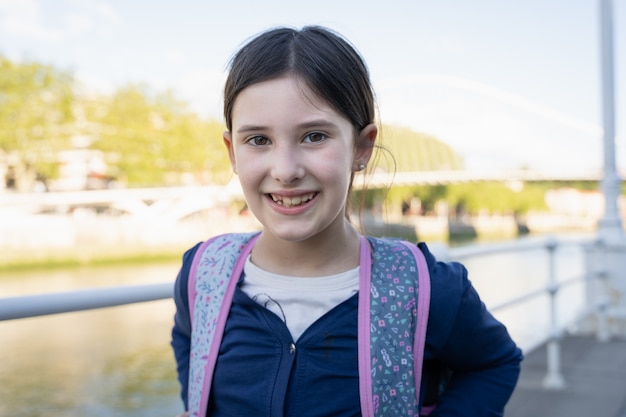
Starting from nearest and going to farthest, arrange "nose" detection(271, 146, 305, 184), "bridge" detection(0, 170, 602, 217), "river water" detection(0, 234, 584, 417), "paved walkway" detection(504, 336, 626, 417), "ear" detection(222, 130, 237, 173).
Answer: "nose" detection(271, 146, 305, 184) → "ear" detection(222, 130, 237, 173) → "paved walkway" detection(504, 336, 626, 417) → "river water" detection(0, 234, 584, 417) → "bridge" detection(0, 170, 602, 217)

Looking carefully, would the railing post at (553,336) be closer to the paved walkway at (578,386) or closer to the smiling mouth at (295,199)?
the paved walkway at (578,386)

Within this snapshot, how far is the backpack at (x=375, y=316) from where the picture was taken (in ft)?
2.83

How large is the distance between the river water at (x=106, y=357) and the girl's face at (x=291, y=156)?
7.40 feet

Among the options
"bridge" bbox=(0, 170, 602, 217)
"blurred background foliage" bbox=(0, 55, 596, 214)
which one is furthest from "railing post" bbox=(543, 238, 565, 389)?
"blurred background foliage" bbox=(0, 55, 596, 214)

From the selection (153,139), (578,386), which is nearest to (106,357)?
(578,386)

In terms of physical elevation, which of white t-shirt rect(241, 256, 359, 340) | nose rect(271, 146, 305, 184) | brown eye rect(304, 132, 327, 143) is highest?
brown eye rect(304, 132, 327, 143)

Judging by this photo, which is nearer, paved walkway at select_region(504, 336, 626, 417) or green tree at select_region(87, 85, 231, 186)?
paved walkway at select_region(504, 336, 626, 417)

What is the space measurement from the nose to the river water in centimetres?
230

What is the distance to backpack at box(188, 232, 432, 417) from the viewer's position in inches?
34.0

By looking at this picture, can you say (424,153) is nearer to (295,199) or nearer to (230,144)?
(230,144)

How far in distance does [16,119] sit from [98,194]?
147 inches

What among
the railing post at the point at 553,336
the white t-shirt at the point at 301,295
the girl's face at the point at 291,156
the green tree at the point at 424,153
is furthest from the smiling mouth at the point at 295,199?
the green tree at the point at 424,153

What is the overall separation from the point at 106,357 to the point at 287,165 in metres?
6.36

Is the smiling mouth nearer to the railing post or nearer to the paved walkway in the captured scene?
the paved walkway
